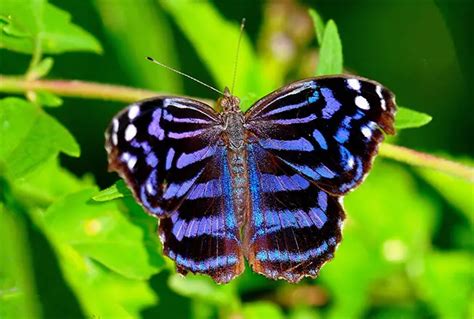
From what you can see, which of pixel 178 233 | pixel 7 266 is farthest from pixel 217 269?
pixel 7 266

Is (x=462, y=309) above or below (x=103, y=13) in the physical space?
below

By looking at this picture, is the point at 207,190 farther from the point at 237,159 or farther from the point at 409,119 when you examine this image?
the point at 409,119

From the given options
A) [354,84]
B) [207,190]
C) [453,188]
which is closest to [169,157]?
[207,190]

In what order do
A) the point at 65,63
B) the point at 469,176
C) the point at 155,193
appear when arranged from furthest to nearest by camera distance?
the point at 65,63
the point at 469,176
the point at 155,193

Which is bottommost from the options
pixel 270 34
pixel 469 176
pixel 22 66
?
pixel 469 176

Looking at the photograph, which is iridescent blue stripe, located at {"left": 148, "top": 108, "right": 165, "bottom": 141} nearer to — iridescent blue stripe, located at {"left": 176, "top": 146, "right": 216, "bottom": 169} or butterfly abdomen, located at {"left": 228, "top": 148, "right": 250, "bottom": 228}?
iridescent blue stripe, located at {"left": 176, "top": 146, "right": 216, "bottom": 169}

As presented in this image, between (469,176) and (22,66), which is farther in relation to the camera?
(22,66)

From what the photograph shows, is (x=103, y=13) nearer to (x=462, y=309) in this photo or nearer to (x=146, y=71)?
(x=146, y=71)
